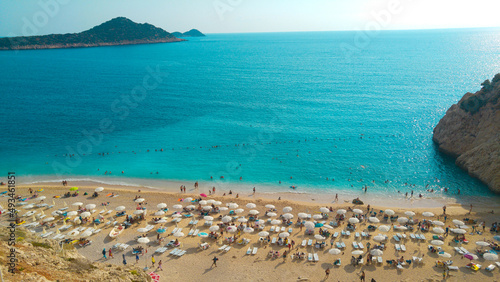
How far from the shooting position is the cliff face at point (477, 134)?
4275 centimetres

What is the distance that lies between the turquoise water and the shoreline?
64.3 inches

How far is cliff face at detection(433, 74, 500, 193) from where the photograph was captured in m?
42.8

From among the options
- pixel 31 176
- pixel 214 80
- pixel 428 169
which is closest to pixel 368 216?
pixel 428 169

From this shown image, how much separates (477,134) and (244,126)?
141 ft

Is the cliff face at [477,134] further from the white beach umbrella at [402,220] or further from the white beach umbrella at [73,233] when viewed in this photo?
the white beach umbrella at [73,233]

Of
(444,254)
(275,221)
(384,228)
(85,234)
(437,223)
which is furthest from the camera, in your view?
(275,221)

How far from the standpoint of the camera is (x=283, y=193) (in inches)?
1690

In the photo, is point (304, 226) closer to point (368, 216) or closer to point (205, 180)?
point (368, 216)

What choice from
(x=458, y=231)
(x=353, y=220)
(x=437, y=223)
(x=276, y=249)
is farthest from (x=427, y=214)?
(x=276, y=249)

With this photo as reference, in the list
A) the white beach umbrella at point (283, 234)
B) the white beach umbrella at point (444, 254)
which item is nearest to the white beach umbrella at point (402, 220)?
the white beach umbrella at point (444, 254)

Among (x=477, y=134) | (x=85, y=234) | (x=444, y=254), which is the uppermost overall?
(x=477, y=134)

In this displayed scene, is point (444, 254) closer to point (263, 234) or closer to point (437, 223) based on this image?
point (437, 223)

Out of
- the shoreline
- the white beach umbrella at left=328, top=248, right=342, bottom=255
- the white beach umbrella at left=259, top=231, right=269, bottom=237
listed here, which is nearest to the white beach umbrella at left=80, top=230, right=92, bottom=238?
the shoreline

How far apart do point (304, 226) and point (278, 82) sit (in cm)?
8426
